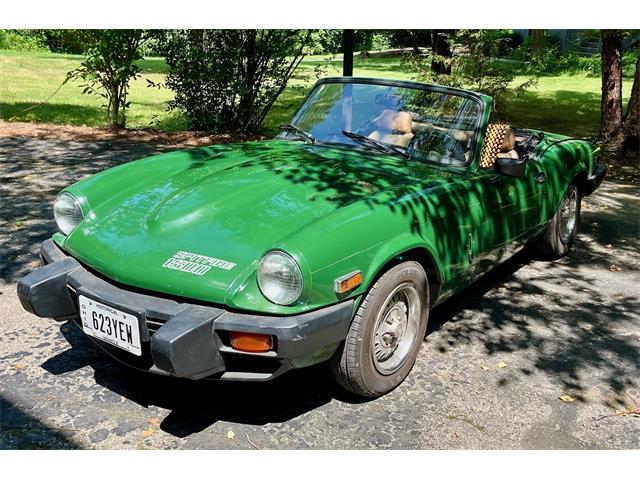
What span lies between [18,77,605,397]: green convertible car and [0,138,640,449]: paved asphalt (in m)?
0.27

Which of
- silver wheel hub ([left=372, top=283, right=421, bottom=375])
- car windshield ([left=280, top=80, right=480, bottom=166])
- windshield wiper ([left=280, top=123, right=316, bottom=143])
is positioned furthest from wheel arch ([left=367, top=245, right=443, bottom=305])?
windshield wiper ([left=280, top=123, right=316, bottom=143])

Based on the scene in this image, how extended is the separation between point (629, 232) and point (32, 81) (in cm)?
1756

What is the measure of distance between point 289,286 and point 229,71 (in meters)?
8.51

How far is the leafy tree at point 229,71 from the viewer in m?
10.5

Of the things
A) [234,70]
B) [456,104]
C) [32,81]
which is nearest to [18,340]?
[456,104]

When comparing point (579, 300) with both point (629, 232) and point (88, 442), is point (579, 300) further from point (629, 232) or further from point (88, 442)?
point (88, 442)

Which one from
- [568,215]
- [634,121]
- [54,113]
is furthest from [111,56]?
[634,121]

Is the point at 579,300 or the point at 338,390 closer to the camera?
the point at 338,390

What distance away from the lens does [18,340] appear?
386 cm

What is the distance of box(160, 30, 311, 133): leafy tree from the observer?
34.6 ft

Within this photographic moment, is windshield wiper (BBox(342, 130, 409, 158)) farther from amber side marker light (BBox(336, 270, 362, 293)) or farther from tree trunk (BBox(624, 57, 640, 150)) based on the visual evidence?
tree trunk (BBox(624, 57, 640, 150))

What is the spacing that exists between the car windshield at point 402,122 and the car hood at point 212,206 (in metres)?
0.14

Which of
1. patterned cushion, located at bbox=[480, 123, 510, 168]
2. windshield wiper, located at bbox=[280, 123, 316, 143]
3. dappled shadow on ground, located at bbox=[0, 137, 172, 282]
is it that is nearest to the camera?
windshield wiper, located at bbox=[280, 123, 316, 143]

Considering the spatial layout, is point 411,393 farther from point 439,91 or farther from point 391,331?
point 439,91
